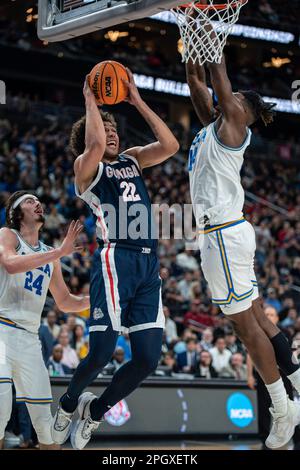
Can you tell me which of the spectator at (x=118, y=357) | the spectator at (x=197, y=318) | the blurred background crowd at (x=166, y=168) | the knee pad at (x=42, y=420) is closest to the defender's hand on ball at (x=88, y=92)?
the knee pad at (x=42, y=420)

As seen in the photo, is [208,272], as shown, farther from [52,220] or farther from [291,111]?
[291,111]

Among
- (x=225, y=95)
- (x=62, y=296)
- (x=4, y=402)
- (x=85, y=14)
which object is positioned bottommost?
(x=4, y=402)

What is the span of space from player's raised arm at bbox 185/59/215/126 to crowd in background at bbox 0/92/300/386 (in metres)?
4.23

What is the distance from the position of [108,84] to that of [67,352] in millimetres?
6321

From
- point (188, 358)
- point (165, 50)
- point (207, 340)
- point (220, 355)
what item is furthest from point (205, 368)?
point (165, 50)

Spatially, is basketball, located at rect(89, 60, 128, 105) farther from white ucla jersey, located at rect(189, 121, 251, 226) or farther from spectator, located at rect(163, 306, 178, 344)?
spectator, located at rect(163, 306, 178, 344)

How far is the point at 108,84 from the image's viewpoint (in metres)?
5.45

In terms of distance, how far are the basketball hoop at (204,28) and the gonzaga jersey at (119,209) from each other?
1017 mm

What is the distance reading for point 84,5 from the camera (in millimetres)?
5973

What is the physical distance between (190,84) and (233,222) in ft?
3.70

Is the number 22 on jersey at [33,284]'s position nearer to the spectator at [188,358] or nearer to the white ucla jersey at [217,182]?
the white ucla jersey at [217,182]

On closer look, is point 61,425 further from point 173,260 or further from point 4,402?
point 173,260

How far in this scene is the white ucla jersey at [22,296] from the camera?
592 cm
